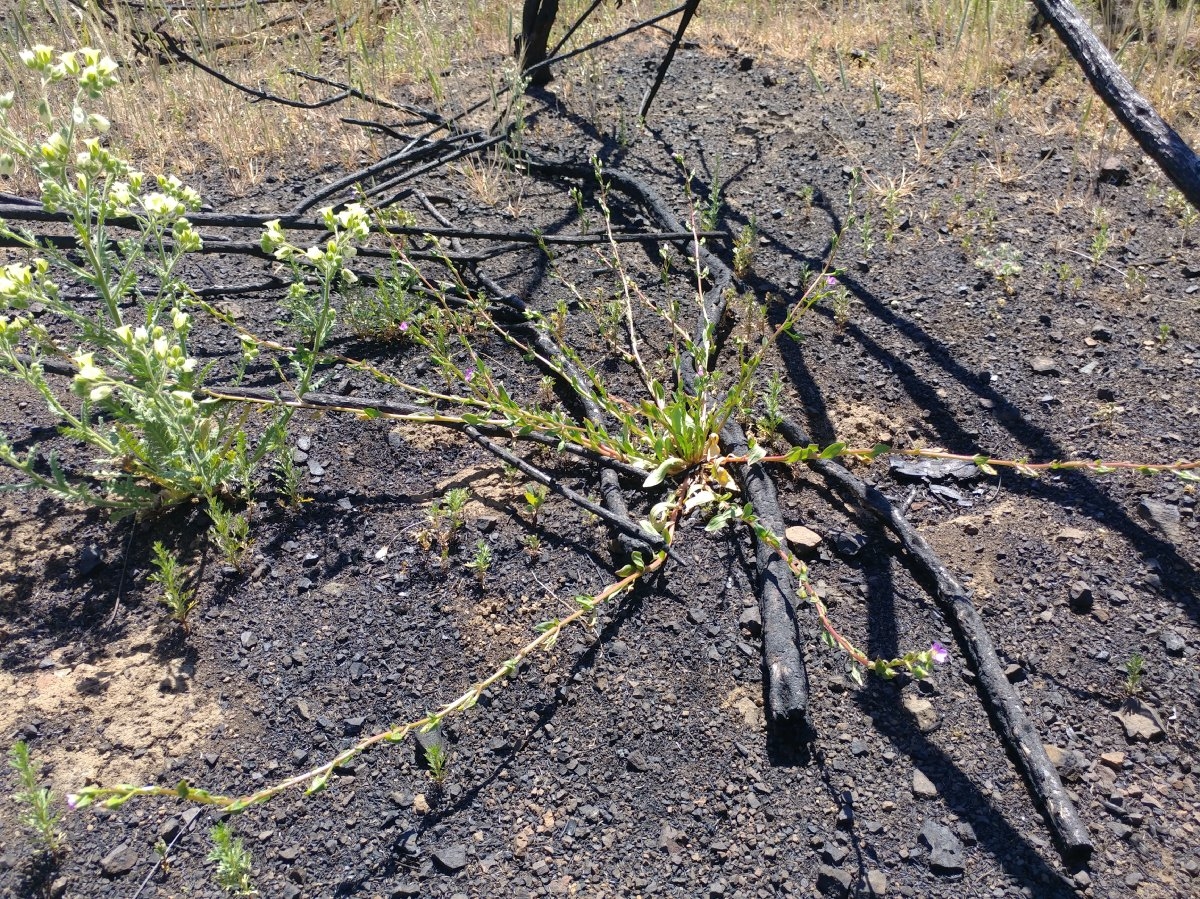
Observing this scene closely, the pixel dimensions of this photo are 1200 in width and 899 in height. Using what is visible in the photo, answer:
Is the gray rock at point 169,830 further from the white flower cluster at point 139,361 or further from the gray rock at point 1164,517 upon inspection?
the gray rock at point 1164,517

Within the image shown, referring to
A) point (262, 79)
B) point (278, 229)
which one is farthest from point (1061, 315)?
point (262, 79)

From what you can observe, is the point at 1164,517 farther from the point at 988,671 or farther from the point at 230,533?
the point at 230,533

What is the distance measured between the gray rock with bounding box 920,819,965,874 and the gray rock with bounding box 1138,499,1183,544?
1171 mm

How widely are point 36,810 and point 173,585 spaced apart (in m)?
0.58

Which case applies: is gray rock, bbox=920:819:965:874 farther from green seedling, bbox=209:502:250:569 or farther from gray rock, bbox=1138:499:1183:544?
green seedling, bbox=209:502:250:569

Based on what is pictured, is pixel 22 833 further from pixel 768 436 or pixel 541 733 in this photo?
pixel 768 436

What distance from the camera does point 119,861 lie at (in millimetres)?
1779

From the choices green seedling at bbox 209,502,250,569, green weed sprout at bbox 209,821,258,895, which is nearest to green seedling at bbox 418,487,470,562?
green seedling at bbox 209,502,250,569

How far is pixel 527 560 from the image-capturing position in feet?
7.86

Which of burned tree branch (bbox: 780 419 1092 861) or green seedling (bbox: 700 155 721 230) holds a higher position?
green seedling (bbox: 700 155 721 230)

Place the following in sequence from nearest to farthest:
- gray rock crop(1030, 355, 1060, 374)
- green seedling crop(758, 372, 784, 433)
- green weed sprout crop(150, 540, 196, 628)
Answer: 1. green weed sprout crop(150, 540, 196, 628)
2. green seedling crop(758, 372, 784, 433)
3. gray rock crop(1030, 355, 1060, 374)

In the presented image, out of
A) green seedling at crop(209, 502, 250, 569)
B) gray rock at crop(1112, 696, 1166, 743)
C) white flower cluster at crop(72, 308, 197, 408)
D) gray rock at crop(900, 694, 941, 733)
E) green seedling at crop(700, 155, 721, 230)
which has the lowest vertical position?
green seedling at crop(209, 502, 250, 569)

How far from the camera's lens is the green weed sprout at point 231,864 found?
66.4 inches

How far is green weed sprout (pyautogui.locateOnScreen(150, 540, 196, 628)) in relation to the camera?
2.17 metres
